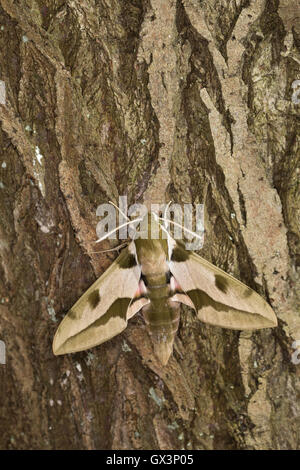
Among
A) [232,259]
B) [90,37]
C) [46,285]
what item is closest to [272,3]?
[90,37]

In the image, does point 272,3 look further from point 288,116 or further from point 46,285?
point 46,285

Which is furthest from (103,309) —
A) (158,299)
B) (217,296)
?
(217,296)

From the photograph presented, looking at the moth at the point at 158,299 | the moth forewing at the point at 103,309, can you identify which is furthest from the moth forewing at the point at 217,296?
the moth forewing at the point at 103,309

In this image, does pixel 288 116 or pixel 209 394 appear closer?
pixel 288 116

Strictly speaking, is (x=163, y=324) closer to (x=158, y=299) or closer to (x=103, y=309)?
(x=158, y=299)

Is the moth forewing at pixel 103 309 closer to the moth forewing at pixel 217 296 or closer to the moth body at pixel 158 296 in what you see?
the moth body at pixel 158 296

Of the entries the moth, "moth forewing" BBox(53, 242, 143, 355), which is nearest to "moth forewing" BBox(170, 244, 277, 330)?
the moth
